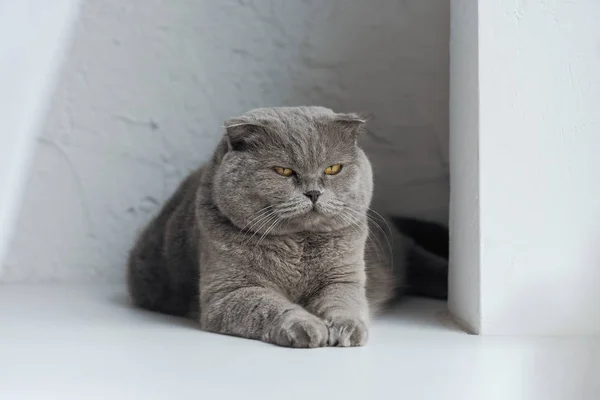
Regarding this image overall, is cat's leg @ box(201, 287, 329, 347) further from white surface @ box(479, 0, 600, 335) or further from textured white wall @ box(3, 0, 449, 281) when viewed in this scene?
textured white wall @ box(3, 0, 449, 281)

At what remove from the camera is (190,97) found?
8.64 ft

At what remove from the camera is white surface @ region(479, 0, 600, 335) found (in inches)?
66.0

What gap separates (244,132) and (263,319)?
0.43 meters

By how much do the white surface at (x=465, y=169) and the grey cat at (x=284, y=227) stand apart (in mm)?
241

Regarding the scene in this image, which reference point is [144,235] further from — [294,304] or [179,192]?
[294,304]

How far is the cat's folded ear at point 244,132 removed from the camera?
171cm

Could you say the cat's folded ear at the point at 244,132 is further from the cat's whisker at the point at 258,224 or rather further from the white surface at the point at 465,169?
the white surface at the point at 465,169

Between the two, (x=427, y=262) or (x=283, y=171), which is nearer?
(x=283, y=171)

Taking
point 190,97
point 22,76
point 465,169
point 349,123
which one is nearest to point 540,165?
point 465,169

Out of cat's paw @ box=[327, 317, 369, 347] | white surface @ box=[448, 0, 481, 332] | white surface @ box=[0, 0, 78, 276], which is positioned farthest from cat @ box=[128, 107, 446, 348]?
white surface @ box=[0, 0, 78, 276]

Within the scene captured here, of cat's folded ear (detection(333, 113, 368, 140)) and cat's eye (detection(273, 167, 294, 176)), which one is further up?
cat's folded ear (detection(333, 113, 368, 140))

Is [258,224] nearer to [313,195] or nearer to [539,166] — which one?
[313,195]

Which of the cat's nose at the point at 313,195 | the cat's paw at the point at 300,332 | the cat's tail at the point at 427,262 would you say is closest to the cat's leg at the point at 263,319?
the cat's paw at the point at 300,332

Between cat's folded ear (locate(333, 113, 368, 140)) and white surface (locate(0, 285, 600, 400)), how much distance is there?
0.48 metres
